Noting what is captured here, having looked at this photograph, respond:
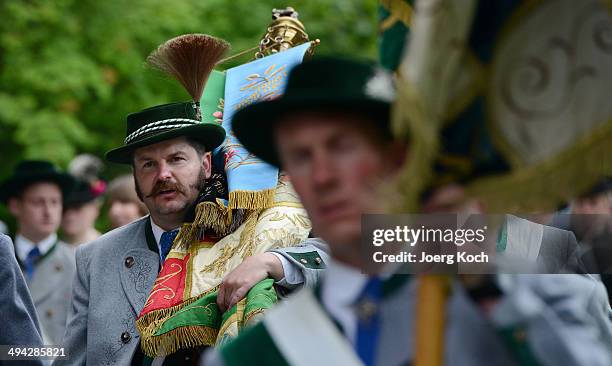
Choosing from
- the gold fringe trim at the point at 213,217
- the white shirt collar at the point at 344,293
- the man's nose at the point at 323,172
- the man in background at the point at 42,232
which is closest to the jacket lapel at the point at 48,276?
the man in background at the point at 42,232

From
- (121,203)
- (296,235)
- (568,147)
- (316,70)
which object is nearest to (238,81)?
(296,235)

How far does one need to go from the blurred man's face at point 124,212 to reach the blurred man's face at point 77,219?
71 cm

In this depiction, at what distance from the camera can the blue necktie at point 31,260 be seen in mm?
8695

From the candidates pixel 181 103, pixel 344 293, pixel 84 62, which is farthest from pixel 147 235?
pixel 84 62

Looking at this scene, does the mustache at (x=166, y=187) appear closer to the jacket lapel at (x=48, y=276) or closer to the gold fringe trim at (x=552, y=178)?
the gold fringe trim at (x=552, y=178)

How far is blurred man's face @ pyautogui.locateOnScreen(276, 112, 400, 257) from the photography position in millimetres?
2529

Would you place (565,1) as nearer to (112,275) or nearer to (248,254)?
(248,254)

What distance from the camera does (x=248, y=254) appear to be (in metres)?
4.85

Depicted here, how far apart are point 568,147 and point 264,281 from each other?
92.0 inches

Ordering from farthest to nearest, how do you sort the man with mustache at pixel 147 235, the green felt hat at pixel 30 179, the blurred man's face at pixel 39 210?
the green felt hat at pixel 30 179, the blurred man's face at pixel 39 210, the man with mustache at pixel 147 235

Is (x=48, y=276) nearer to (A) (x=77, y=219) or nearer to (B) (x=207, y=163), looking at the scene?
(A) (x=77, y=219)

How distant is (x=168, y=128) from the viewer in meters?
5.37

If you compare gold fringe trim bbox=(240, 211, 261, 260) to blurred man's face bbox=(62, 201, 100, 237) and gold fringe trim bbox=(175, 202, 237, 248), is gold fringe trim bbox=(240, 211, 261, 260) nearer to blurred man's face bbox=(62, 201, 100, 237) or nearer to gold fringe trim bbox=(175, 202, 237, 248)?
gold fringe trim bbox=(175, 202, 237, 248)

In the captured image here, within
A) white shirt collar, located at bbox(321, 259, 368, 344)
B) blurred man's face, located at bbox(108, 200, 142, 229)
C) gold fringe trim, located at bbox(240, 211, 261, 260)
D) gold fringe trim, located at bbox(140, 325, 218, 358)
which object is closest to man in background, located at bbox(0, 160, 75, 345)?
blurred man's face, located at bbox(108, 200, 142, 229)
